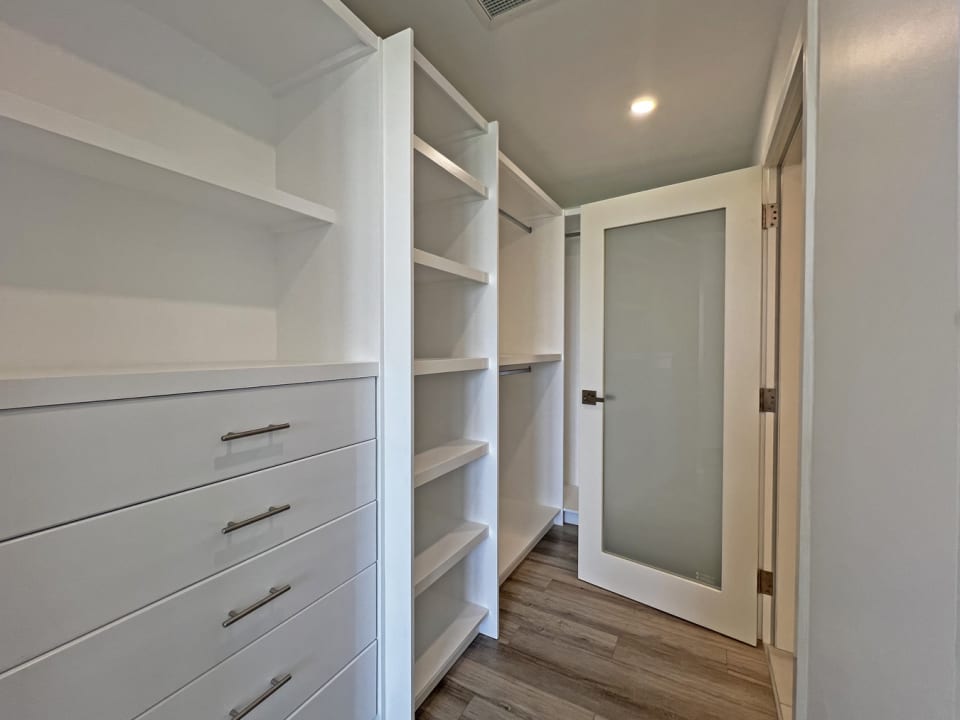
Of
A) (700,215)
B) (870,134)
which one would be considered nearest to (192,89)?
(870,134)

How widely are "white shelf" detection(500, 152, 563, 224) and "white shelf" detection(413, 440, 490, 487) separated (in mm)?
1348

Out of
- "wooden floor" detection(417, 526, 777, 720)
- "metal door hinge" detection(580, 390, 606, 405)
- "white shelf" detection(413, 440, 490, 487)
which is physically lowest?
"wooden floor" detection(417, 526, 777, 720)

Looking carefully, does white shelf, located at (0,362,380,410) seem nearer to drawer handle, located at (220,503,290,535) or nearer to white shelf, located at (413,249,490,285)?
drawer handle, located at (220,503,290,535)

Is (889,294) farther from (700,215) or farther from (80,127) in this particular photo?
(700,215)

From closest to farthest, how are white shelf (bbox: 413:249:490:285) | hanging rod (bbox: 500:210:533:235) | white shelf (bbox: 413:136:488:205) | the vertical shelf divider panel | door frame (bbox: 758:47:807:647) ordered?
1. the vertical shelf divider panel
2. white shelf (bbox: 413:249:490:285)
3. white shelf (bbox: 413:136:488:205)
4. door frame (bbox: 758:47:807:647)
5. hanging rod (bbox: 500:210:533:235)

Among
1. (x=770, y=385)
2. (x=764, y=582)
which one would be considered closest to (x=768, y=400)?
(x=770, y=385)

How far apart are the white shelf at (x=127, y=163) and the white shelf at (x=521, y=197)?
1063 mm

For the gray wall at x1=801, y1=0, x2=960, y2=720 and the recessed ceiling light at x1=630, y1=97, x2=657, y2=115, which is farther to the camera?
the recessed ceiling light at x1=630, y1=97, x2=657, y2=115

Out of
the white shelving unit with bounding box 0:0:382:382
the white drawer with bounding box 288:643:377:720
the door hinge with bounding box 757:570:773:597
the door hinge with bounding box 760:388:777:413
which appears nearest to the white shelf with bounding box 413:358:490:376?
the white shelving unit with bounding box 0:0:382:382

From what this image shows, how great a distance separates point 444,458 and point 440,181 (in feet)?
3.76

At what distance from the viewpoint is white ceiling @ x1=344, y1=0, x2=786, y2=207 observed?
1330mm

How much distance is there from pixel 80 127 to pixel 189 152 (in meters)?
0.46

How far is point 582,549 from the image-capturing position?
2.15 m

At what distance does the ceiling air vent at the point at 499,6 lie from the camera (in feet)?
4.20
